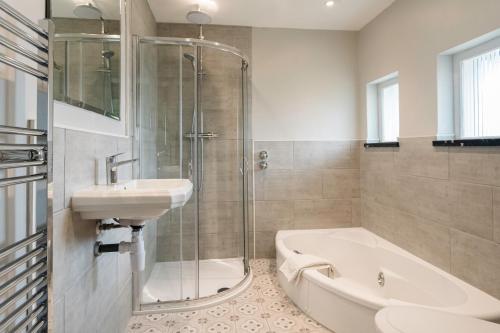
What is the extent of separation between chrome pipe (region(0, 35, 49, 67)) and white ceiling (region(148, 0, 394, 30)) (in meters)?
2.05

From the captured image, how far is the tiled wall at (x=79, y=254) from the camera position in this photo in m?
1.01

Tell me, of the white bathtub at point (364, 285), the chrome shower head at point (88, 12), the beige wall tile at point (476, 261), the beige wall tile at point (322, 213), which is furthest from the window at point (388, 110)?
the chrome shower head at point (88, 12)

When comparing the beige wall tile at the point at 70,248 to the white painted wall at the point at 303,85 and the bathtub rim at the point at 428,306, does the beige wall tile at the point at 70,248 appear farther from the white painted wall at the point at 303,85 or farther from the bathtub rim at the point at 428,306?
the white painted wall at the point at 303,85

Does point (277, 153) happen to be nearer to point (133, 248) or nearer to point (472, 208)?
point (472, 208)

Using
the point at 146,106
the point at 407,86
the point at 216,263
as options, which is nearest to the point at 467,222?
the point at 407,86

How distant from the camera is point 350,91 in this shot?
303 centimetres

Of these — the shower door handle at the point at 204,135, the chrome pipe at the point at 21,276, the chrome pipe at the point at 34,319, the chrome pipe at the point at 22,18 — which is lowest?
the chrome pipe at the point at 34,319

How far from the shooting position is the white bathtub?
158 centimetres

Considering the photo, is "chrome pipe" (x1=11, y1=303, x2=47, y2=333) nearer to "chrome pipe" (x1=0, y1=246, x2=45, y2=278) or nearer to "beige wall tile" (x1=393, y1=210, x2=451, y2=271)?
"chrome pipe" (x1=0, y1=246, x2=45, y2=278)

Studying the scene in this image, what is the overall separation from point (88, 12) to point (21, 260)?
1218 millimetres

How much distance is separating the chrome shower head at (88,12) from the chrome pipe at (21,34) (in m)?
0.61

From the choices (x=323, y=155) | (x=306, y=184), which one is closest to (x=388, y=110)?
(x=323, y=155)

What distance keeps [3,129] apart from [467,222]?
2251 millimetres

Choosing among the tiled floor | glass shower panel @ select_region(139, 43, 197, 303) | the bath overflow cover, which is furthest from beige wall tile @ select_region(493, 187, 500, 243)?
glass shower panel @ select_region(139, 43, 197, 303)
